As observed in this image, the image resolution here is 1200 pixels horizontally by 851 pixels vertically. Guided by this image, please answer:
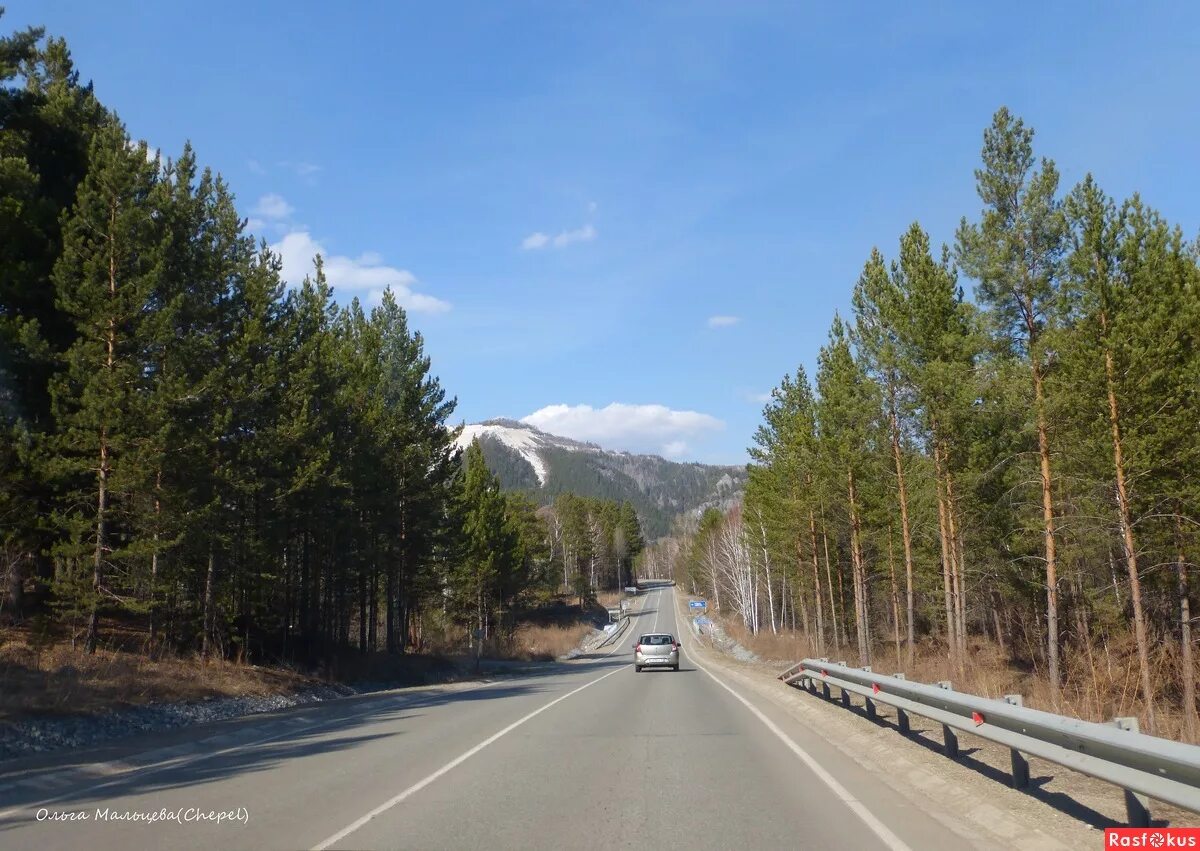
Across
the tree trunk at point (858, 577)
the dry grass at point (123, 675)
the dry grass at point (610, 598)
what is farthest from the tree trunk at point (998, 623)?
the dry grass at point (610, 598)

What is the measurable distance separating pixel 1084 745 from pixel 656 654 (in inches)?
1232

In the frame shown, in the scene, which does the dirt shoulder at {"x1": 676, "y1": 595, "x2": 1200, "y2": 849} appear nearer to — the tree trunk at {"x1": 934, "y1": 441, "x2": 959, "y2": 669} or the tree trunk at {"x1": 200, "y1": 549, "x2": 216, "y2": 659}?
the tree trunk at {"x1": 934, "y1": 441, "x2": 959, "y2": 669}

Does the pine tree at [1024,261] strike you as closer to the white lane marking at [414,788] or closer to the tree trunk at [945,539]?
the tree trunk at [945,539]

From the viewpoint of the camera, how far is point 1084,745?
6.81m

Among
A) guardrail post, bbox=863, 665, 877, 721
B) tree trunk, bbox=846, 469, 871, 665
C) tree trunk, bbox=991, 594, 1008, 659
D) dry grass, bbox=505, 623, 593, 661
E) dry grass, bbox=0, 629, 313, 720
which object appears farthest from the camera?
dry grass, bbox=505, 623, 593, 661

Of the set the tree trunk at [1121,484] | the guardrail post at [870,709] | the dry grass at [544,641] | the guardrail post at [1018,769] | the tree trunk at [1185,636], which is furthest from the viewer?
the dry grass at [544,641]

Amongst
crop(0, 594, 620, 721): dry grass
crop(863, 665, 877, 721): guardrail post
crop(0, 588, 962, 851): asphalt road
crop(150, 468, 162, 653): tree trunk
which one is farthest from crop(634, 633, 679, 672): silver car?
crop(863, 665, 877, 721): guardrail post

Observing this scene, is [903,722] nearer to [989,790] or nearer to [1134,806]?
[989,790]

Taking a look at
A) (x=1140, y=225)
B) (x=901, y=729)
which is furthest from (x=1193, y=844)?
(x=1140, y=225)

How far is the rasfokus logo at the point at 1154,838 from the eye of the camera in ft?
20.5

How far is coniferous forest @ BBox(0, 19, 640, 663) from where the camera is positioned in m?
20.9

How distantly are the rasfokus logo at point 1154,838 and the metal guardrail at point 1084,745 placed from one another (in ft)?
0.56

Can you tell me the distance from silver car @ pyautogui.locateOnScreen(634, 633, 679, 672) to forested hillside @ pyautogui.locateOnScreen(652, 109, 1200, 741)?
791 centimetres

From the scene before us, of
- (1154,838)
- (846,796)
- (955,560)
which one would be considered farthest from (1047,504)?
(1154,838)
